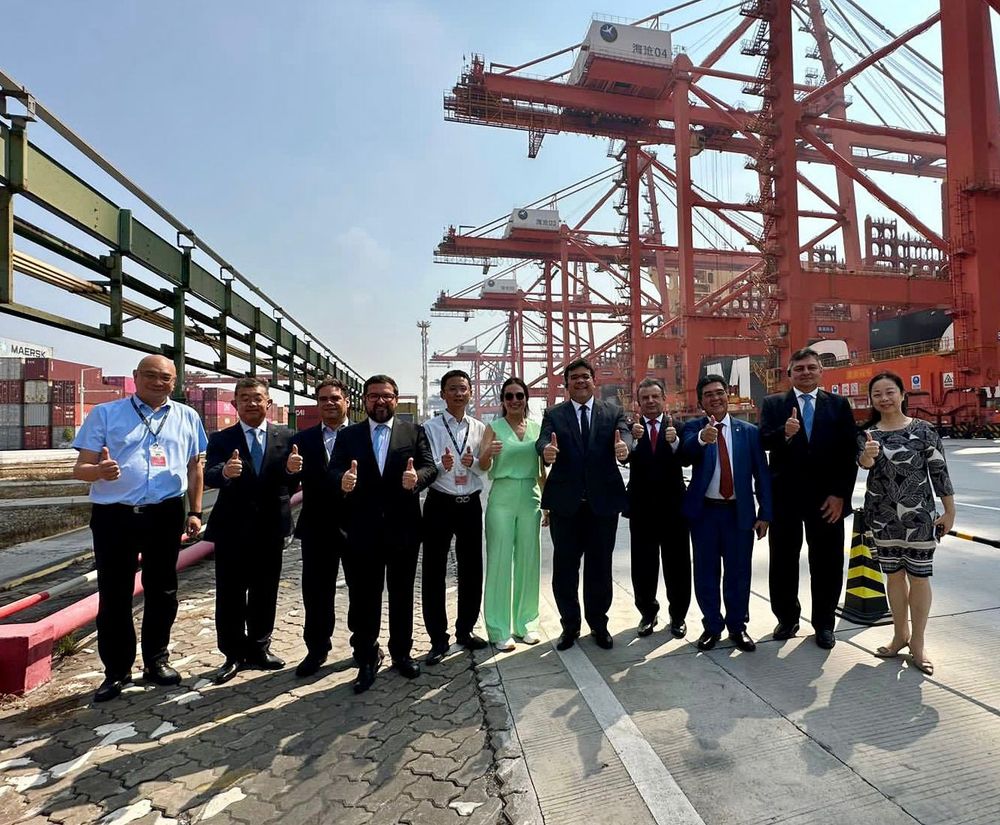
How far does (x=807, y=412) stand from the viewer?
3.50m

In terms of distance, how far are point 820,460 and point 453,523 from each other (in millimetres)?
2380

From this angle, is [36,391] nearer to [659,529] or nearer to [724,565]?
[659,529]

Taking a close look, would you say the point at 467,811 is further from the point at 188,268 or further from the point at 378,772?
the point at 188,268

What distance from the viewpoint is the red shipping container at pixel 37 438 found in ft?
108

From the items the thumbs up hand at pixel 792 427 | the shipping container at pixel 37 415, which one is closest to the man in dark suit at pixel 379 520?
the thumbs up hand at pixel 792 427

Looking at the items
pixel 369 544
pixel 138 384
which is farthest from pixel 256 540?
pixel 138 384

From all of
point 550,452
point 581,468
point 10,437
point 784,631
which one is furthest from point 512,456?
point 10,437

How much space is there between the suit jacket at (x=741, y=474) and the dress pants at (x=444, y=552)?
142 cm

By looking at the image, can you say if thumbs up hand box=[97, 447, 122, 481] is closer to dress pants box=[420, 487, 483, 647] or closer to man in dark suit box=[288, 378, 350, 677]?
man in dark suit box=[288, 378, 350, 677]

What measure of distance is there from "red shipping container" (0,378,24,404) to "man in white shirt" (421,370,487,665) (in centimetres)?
4061

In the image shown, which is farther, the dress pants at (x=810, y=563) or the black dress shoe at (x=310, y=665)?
the dress pants at (x=810, y=563)

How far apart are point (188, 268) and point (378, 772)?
5.37 meters

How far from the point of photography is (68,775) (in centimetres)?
219

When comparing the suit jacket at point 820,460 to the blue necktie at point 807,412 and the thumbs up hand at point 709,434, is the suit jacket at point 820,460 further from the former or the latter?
the thumbs up hand at point 709,434
